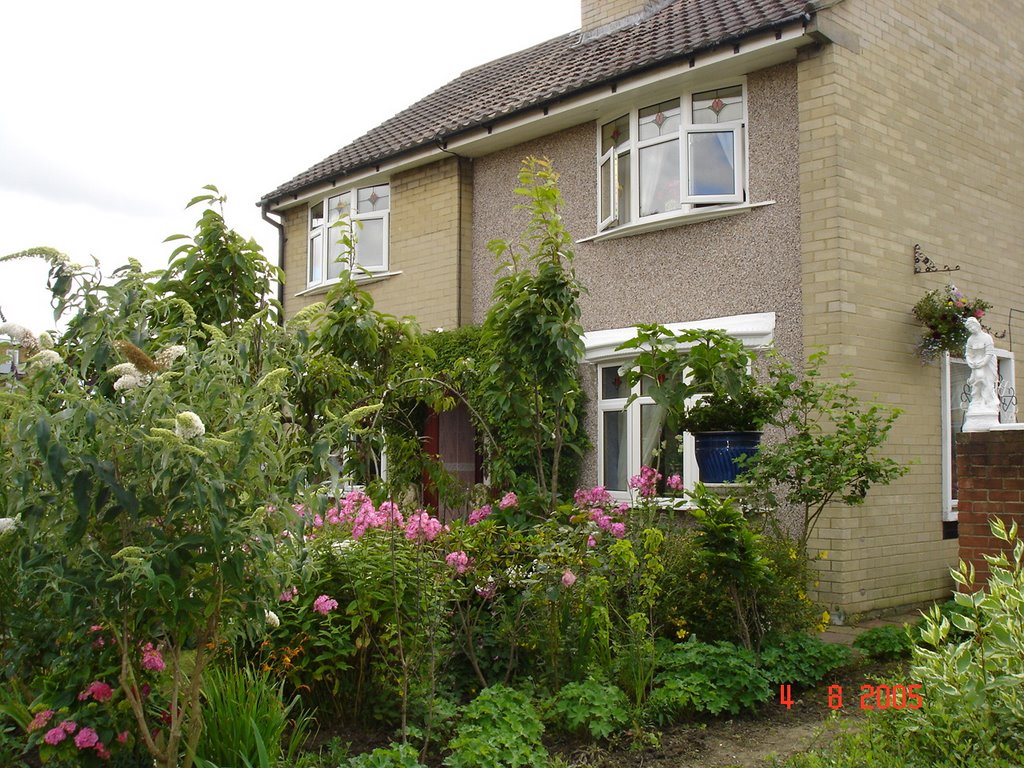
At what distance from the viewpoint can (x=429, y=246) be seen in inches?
503

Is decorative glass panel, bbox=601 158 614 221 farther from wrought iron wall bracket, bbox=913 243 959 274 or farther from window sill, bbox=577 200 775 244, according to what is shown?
wrought iron wall bracket, bbox=913 243 959 274

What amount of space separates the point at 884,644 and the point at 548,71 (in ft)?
28.7

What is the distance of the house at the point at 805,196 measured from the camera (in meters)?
8.79

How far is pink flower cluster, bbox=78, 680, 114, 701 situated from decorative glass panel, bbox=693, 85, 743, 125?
793 centimetres

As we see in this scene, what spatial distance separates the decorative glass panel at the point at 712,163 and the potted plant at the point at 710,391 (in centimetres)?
261

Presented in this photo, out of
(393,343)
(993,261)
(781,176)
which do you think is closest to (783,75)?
(781,176)

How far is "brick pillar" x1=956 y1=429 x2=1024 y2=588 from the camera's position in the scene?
7.30 meters

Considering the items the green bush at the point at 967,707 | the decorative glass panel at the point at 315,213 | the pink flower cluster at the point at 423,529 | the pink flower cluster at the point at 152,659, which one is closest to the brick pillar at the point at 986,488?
the green bush at the point at 967,707

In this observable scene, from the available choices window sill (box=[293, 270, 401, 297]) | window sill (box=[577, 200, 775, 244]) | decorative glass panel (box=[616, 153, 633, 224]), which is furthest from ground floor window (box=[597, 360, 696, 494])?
window sill (box=[293, 270, 401, 297])

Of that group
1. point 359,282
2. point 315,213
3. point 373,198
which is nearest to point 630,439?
point 359,282

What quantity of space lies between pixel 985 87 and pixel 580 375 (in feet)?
18.3

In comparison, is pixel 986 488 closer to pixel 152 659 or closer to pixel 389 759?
pixel 389 759

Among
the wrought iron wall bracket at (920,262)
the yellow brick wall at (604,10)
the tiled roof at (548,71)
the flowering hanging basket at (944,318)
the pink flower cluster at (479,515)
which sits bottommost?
the pink flower cluster at (479,515)

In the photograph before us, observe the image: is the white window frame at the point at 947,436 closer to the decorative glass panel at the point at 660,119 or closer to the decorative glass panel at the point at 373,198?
the decorative glass panel at the point at 660,119
